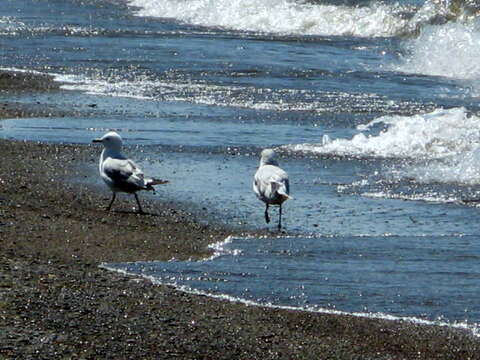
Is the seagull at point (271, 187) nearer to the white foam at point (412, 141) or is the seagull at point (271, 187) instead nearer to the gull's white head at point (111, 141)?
the gull's white head at point (111, 141)

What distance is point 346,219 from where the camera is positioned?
412 inches

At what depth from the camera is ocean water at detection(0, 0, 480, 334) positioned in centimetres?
855

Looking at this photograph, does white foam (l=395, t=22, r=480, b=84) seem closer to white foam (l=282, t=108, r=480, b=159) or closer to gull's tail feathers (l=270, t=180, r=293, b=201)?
white foam (l=282, t=108, r=480, b=159)

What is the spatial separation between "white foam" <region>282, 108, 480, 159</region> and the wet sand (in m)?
4.24

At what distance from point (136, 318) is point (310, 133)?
8.32 meters

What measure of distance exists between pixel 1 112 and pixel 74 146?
2827 millimetres

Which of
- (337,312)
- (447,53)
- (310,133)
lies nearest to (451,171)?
(310,133)

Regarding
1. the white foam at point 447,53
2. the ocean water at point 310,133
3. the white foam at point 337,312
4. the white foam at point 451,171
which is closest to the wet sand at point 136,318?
the white foam at point 337,312

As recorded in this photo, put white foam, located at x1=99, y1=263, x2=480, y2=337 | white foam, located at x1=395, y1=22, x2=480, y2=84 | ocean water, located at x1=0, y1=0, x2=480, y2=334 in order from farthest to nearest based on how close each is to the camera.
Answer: white foam, located at x1=395, y1=22, x2=480, y2=84 → ocean water, located at x1=0, y1=0, x2=480, y2=334 → white foam, located at x1=99, y1=263, x2=480, y2=337

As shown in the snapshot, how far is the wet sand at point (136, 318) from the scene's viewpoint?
6.63 metres

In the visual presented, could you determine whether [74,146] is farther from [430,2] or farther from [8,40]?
[430,2]

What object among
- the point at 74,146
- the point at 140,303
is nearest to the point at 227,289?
the point at 140,303

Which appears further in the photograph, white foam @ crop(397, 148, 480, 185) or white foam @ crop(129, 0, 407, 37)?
white foam @ crop(129, 0, 407, 37)

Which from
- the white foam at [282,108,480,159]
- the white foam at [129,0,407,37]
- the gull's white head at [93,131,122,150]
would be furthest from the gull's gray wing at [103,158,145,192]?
the white foam at [129,0,407,37]
